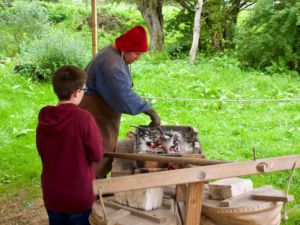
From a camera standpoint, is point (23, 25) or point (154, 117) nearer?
point (154, 117)

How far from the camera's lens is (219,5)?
14.4 metres

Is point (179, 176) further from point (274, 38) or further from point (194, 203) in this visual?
point (274, 38)

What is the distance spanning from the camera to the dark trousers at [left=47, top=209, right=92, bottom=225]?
262 cm

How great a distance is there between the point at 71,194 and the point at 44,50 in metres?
7.86

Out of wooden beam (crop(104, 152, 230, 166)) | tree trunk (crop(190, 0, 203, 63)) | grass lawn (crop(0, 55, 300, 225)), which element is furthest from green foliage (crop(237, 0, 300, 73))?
wooden beam (crop(104, 152, 230, 166))

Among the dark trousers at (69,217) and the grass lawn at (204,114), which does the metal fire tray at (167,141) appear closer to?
the dark trousers at (69,217)

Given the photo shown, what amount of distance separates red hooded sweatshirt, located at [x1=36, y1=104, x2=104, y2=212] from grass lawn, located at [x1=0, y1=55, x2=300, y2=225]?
2238 mm

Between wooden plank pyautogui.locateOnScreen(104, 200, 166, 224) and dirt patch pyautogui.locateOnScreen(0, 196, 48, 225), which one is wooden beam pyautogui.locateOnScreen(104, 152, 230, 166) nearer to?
wooden plank pyautogui.locateOnScreen(104, 200, 166, 224)

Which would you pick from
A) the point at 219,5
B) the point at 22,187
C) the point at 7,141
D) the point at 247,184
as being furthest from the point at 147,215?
the point at 219,5

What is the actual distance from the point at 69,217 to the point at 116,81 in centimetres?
117

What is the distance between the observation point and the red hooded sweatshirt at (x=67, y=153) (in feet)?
7.98

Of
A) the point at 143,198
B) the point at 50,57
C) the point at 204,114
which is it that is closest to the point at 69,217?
the point at 143,198

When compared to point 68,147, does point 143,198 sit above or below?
below

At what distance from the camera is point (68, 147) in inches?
96.0
